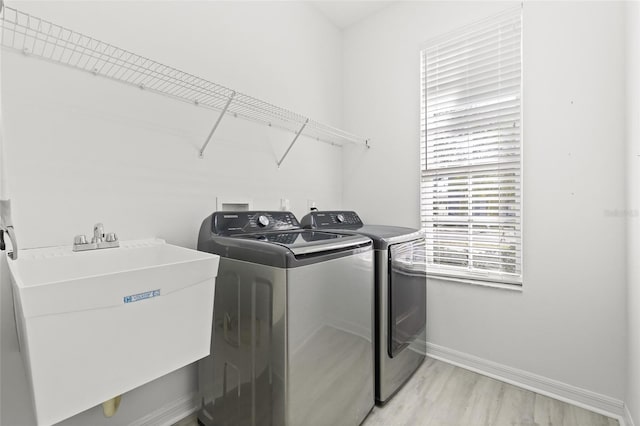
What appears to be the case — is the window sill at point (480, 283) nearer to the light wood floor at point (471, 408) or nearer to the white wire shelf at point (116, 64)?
the light wood floor at point (471, 408)

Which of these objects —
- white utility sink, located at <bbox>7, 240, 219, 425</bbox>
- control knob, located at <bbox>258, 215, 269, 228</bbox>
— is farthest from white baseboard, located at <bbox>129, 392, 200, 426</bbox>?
control knob, located at <bbox>258, 215, 269, 228</bbox>

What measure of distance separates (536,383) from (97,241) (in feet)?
8.33

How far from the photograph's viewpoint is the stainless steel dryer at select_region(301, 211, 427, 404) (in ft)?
5.45

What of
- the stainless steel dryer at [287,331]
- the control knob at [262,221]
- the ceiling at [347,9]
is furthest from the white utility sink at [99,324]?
the ceiling at [347,9]

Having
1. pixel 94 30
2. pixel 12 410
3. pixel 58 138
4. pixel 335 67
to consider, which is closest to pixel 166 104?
pixel 94 30

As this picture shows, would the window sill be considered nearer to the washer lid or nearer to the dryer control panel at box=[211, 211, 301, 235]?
the washer lid

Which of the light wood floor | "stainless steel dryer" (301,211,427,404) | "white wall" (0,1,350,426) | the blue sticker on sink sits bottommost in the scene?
the light wood floor

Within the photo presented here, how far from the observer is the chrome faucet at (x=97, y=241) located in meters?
1.15

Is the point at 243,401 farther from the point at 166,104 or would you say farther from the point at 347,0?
the point at 347,0

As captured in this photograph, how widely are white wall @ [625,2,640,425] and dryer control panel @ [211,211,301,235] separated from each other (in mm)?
1745

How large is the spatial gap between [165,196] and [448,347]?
7.15ft

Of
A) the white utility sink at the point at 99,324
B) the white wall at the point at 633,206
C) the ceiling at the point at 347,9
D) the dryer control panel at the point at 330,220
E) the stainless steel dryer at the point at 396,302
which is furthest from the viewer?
the ceiling at the point at 347,9

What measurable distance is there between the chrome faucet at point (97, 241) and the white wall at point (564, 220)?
2.08 metres

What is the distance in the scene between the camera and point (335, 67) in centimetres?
275
